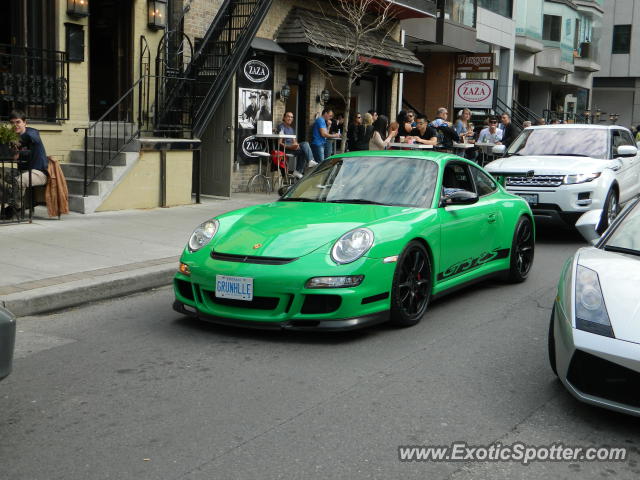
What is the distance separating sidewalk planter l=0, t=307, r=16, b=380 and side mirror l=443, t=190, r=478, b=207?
13.5 ft

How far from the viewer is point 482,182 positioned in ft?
26.7

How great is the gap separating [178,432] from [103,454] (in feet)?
1.41

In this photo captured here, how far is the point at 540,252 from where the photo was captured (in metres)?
10.7

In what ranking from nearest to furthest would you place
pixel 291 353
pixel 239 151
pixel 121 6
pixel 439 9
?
pixel 291 353
pixel 121 6
pixel 239 151
pixel 439 9

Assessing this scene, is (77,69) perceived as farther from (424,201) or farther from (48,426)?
(48,426)

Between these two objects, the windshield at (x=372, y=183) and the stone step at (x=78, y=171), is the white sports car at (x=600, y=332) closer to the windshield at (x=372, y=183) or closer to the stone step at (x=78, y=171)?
the windshield at (x=372, y=183)

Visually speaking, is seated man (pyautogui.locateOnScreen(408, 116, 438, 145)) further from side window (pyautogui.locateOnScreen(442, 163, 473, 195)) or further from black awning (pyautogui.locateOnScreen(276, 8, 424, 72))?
side window (pyautogui.locateOnScreen(442, 163, 473, 195))

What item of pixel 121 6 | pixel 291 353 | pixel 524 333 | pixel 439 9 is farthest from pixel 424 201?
pixel 439 9

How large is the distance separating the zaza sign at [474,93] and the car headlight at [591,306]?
19.5m

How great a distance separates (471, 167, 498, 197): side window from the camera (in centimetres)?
797

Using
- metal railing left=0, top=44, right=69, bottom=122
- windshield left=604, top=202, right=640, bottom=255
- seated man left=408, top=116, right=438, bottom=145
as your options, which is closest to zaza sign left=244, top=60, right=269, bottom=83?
seated man left=408, top=116, right=438, bottom=145

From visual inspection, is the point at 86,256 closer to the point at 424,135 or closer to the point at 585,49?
the point at 424,135

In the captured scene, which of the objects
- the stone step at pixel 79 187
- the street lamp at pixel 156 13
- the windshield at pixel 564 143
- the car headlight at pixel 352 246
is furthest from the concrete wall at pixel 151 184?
the car headlight at pixel 352 246

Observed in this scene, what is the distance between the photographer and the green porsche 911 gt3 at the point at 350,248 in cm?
579
